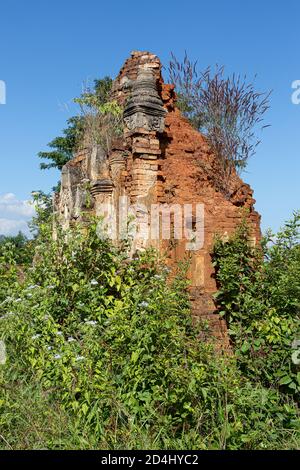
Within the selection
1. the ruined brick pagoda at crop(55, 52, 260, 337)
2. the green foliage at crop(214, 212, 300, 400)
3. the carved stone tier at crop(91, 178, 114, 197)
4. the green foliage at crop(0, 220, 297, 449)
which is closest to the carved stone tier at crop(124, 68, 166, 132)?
the ruined brick pagoda at crop(55, 52, 260, 337)

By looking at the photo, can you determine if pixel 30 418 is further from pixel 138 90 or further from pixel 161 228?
pixel 138 90

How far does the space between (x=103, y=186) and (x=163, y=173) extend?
2.98ft

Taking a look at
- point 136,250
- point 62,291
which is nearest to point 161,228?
point 136,250

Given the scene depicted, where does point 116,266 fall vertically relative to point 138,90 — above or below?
below

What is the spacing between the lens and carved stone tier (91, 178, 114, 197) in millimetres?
7297

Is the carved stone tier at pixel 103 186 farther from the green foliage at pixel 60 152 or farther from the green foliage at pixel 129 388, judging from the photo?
the green foliage at pixel 60 152

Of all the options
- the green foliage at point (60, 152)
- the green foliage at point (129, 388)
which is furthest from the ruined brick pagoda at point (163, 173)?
the green foliage at point (60, 152)

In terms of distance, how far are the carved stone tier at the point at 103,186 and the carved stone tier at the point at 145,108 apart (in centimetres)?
82

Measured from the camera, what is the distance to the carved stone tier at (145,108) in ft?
22.5

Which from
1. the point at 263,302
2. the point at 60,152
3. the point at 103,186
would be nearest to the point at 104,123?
the point at 103,186

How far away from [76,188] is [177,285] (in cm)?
357

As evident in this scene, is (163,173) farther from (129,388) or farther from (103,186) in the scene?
(129,388)

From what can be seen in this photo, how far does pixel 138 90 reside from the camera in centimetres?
701
